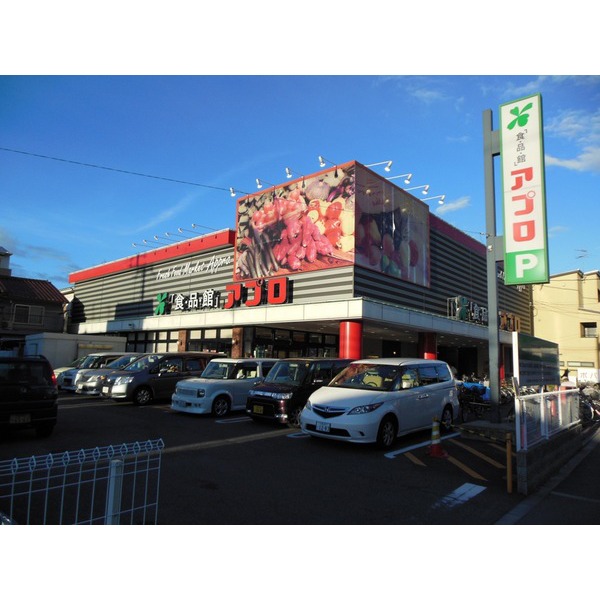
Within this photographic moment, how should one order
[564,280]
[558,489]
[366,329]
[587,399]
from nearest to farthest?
[558,489] < [587,399] < [366,329] < [564,280]

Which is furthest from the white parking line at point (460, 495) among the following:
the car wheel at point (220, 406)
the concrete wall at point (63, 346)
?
the concrete wall at point (63, 346)

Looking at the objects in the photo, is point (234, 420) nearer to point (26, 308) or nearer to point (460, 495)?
point (460, 495)

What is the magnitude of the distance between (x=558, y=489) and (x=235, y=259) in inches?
827

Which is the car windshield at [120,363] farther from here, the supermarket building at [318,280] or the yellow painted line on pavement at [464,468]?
the yellow painted line on pavement at [464,468]

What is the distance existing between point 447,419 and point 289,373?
4080 millimetres

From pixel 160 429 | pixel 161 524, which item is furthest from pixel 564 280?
pixel 161 524

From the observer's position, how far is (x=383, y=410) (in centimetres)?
842

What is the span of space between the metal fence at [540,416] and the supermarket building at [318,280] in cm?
1111

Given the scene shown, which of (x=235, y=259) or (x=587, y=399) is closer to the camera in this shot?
(x=587, y=399)

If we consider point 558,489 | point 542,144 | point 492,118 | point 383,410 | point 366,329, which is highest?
point 492,118

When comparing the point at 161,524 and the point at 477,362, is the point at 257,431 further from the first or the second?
the point at 477,362

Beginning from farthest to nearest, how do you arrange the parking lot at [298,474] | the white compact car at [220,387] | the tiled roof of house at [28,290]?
the tiled roof of house at [28,290] < the white compact car at [220,387] < the parking lot at [298,474]

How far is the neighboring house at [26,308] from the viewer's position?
3681 centimetres

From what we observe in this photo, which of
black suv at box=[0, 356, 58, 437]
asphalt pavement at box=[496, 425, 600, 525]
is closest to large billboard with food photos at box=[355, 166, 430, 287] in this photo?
asphalt pavement at box=[496, 425, 600, 525]
